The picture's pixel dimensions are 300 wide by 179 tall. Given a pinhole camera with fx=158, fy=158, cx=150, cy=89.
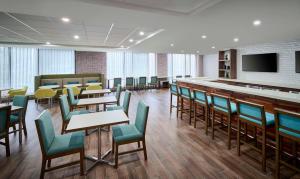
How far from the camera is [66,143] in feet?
6.91

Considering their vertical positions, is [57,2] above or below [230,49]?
below

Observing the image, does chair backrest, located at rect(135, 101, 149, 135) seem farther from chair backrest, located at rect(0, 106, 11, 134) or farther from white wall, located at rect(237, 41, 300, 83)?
white wall, located at rect(237, 41, 300, 83)

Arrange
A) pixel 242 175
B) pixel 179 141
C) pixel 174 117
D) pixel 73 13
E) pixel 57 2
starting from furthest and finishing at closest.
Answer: pixel 174 117 < pixel 179 141 < pixel 73 13 < pixel 57 2 < pixel 242 175

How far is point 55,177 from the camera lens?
2.15 m

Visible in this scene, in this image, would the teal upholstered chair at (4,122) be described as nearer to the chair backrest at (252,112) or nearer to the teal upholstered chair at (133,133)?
the teal upholstered chair at (133,133)

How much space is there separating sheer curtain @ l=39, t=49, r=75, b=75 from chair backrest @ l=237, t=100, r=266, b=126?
355 inches

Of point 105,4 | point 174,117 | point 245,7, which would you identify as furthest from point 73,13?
point 174,117

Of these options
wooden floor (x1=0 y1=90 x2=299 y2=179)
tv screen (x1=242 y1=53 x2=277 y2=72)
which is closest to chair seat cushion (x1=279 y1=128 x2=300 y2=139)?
wooden floor (x1=0 y1=90 x2=299 y2=179)

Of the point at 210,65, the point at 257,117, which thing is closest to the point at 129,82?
the point at 210,65

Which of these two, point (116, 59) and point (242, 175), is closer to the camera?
point (242, 175)

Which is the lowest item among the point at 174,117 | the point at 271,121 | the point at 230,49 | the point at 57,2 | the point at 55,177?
the point at 55,177

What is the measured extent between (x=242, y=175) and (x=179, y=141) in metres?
1.23

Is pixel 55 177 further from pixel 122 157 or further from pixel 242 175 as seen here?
pixel 242 175

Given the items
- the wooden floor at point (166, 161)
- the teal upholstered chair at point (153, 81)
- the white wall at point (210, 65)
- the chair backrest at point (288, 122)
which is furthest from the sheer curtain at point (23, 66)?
the white wall at point (210, 65)
